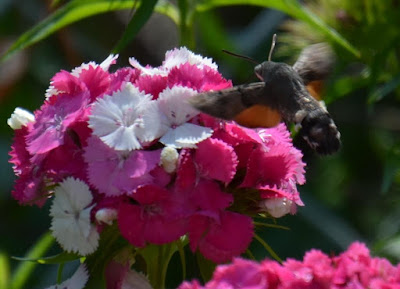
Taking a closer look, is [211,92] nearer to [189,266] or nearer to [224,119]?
[224,119]

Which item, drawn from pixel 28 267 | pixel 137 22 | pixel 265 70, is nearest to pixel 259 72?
pixel 265 70

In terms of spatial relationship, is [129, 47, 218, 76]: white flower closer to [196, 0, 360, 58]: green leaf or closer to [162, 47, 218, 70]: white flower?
[162, 47, 218, 70]: white flower

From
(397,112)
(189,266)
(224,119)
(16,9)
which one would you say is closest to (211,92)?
(224,119)

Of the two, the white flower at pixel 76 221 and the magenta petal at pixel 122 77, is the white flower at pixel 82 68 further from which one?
the white flower at pixel 76 221

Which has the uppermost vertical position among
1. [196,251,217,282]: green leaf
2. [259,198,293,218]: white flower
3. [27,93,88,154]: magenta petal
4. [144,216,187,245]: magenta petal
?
[27,93,88,154]: magenta petal

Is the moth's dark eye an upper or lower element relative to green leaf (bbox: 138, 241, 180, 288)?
upper

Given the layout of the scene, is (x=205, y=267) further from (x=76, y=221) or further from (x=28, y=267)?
(x=28, y=267)

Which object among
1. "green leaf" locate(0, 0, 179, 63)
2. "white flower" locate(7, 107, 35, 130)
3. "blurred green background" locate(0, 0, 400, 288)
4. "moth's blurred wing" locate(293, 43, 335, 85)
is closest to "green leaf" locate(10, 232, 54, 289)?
"blurred green background" locate(0, 0, 400, 288)

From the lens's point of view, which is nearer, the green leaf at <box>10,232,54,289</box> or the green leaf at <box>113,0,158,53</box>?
the green leaf at <box>113,0,158,53</box>
